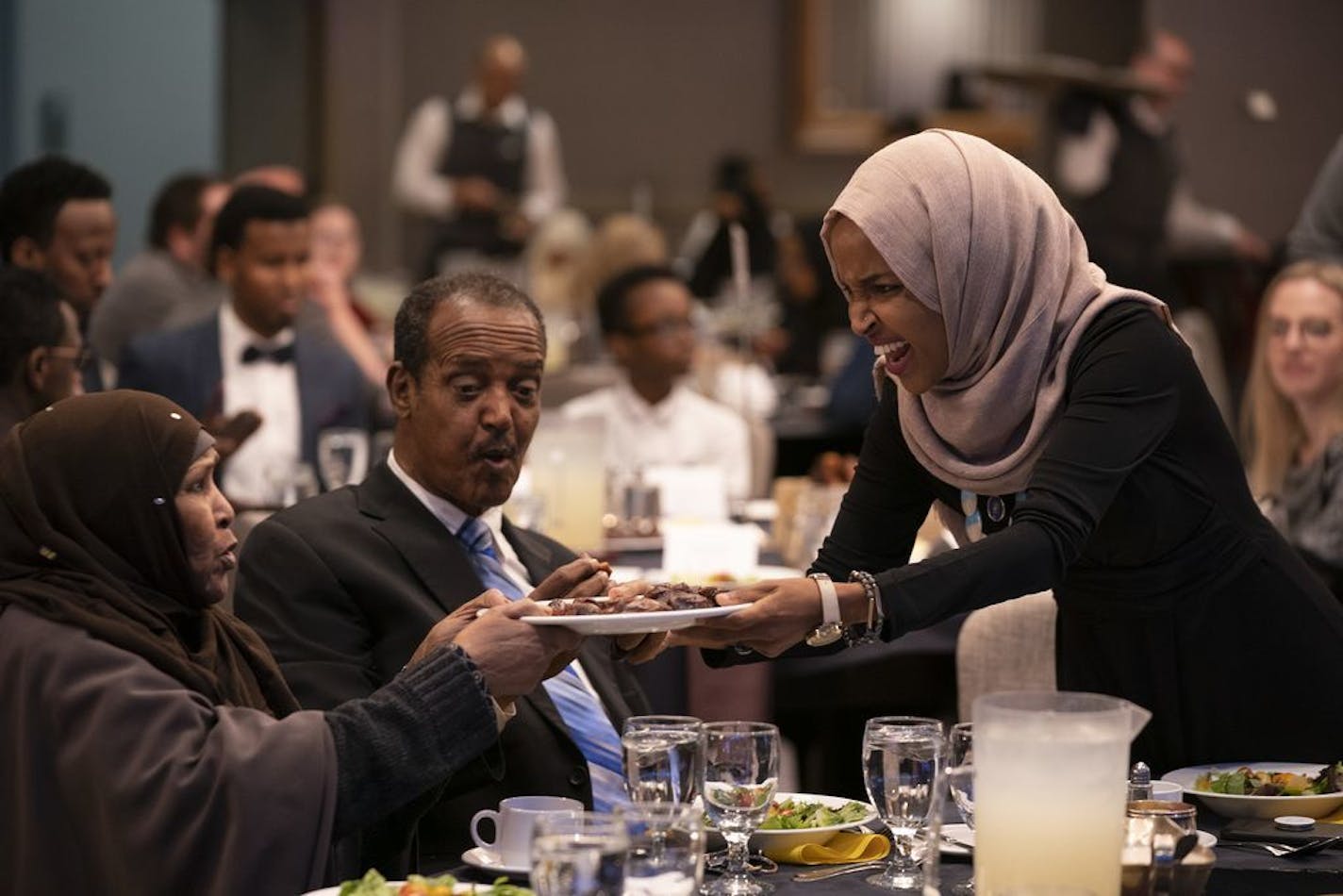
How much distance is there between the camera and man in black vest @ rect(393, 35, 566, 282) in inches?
423

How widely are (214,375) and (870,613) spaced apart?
335cm

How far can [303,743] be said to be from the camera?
7.25 ft

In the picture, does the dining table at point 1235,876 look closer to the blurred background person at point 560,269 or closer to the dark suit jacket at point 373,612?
the dark suit jacket at point 373,612

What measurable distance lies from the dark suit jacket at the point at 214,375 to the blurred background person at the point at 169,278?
0.71 meters

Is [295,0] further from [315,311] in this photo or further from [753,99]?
[315,311]

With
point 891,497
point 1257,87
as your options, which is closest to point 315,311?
point 891,497

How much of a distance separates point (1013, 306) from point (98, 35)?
311 inches

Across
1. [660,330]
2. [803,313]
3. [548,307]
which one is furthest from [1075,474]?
[803,313]

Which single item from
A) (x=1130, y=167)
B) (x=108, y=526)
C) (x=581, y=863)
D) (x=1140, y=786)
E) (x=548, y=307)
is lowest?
(x=548, y=307)

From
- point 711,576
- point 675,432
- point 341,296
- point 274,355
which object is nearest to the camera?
point 711,576

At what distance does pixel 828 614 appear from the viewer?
2426 mm

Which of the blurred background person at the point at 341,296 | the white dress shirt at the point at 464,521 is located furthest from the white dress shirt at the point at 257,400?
the white dress shirt at the point at 464,521

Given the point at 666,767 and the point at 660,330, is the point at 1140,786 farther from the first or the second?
the point at 660,330

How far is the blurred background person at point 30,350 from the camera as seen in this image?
382cm
